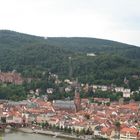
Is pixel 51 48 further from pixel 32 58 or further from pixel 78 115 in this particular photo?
pixel 78 115

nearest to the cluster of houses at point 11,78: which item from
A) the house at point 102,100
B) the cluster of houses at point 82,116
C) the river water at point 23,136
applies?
the cluster of houses at point 82,116

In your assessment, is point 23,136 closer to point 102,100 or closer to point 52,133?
point 52,133

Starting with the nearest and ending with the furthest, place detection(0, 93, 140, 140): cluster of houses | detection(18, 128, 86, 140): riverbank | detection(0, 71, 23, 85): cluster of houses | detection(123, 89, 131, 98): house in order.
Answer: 1. detection(18, 128, 86, 140): riverbank
2. detection(0, 93, 140, 140): cluster of houses
3. detection(123, 89, 131, 98): house
4. detection(0, 71, 23, 85): cluster of houses

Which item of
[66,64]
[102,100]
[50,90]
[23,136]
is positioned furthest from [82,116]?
[66,64]

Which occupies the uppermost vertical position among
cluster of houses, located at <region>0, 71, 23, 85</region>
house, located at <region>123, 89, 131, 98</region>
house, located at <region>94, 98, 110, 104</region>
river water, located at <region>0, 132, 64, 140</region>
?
cluster of houses, located at <region>0, 71, 23, 85</region>

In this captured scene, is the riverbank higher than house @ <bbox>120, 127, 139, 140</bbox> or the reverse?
the reverse

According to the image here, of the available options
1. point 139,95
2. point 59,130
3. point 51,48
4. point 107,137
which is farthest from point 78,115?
point 51,48

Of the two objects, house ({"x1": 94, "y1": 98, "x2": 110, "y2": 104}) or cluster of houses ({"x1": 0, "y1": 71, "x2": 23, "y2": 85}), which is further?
cluster of houses ({"x1": 0, "y1": 71, "x2": 23, "y2": 85})

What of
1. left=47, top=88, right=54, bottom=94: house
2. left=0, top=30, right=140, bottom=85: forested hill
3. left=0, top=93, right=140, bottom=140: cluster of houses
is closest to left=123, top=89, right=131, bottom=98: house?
left=0, top=30, right=140, bottom=85: forested hill

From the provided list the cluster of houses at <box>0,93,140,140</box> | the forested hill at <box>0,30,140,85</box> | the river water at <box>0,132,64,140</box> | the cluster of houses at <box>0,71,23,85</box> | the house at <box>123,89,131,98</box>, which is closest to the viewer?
the river water at <box>0,132,64,140</box>

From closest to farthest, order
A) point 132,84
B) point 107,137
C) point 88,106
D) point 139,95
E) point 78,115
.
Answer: point 107,137, point 78,115, point 88,106, point 139,95, point 132,84

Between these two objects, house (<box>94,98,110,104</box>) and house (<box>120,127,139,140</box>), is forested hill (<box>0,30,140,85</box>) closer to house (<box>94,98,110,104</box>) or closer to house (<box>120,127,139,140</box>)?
house (<box>94,98,110,104</box>)
